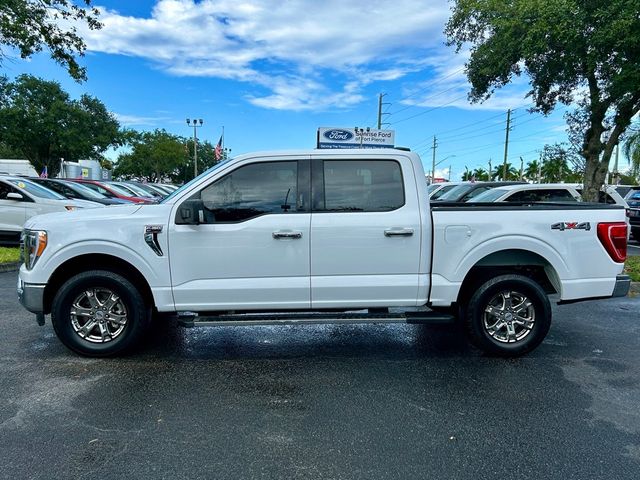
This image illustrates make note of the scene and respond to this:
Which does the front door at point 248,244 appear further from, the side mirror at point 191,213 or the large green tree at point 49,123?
the large green tree at point 49,123

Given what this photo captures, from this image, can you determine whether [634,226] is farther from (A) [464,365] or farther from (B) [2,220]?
(B) [2,220]

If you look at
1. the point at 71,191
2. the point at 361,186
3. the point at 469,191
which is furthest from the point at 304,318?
the point at 71,191

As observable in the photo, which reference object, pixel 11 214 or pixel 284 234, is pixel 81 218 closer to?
pixel 284 234

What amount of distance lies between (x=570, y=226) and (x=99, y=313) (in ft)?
15.3

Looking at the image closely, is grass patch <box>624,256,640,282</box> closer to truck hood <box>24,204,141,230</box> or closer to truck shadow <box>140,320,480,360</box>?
truck shadow <box>140,320,480,360</box>

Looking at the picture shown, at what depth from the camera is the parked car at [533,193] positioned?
34.1 ft

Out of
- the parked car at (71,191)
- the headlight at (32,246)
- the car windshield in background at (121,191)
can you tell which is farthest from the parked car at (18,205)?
the headlight at (32,246)

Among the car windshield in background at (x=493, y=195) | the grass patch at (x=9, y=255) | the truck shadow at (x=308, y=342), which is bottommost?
the truck shadow at (x=308, y=342)

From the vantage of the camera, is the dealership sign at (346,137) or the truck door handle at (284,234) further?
the dealership sign at (346,137)

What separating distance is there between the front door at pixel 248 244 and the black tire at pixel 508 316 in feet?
5.59

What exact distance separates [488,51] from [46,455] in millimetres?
13707

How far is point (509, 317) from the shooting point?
4695 mm

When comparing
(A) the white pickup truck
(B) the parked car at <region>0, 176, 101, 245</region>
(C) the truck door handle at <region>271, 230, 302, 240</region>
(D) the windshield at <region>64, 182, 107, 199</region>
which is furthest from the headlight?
(D) the windshield at <region>64, 182, 107, 199</region>

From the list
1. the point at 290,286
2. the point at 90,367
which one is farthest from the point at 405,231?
the point at 90,367
